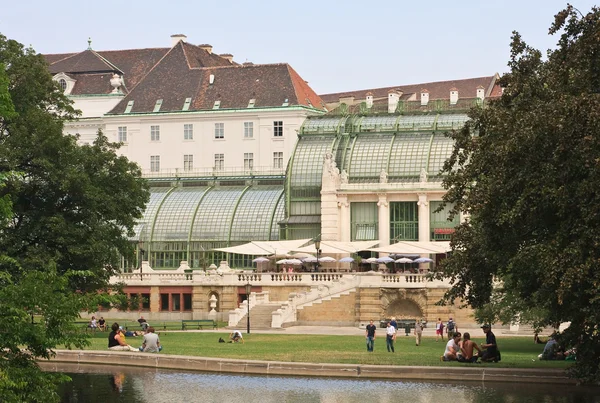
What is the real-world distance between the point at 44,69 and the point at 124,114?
6129 centimetres

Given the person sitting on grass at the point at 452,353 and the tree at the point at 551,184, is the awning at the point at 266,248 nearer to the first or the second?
the person sitting on grass at the point at 452,353

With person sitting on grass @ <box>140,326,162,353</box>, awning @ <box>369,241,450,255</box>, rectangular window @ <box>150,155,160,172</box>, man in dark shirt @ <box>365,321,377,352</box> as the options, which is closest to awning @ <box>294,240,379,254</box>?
awning @ <box>369,241,450,255</box>

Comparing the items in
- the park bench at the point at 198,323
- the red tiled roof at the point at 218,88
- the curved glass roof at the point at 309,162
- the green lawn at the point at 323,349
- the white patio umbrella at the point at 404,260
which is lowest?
the park bench at the point at 198,323

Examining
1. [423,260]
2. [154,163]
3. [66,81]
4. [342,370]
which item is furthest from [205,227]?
[342,370]

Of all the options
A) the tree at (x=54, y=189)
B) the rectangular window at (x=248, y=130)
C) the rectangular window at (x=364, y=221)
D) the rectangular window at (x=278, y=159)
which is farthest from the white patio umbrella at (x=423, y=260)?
the rectangular window at (x=248, y=130)

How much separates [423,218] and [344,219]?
19.5 feet

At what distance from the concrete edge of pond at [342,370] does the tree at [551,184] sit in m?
2.64

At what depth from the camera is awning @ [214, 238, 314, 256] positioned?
325 ft

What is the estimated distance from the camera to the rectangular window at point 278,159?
423 ft

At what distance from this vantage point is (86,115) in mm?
140750

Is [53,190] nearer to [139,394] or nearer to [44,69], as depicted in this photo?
[44,69]

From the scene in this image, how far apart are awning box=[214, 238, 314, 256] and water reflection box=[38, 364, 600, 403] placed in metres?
48.0

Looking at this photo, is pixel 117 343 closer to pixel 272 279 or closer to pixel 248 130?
pixel 272 279

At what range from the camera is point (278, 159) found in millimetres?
129750
